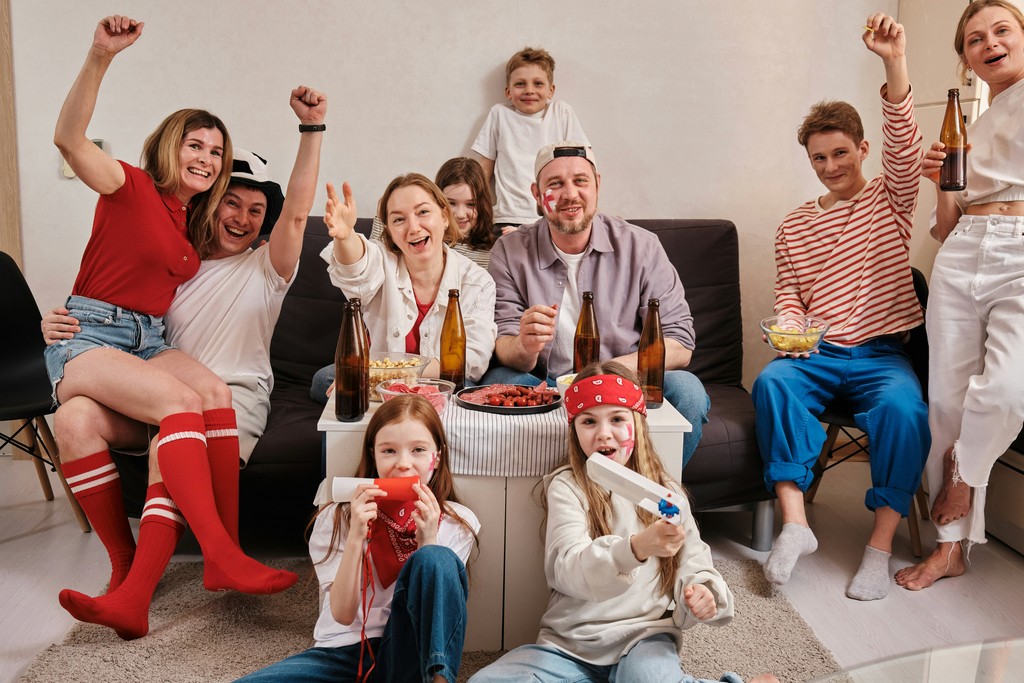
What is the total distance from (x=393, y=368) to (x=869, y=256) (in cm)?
159

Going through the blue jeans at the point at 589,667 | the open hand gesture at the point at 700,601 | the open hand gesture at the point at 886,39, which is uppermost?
the open hand gesture at the point at 886,39

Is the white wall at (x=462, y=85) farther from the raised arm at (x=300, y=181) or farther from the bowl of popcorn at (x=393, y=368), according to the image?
the bowl of popcorn at (x=393, y=368)

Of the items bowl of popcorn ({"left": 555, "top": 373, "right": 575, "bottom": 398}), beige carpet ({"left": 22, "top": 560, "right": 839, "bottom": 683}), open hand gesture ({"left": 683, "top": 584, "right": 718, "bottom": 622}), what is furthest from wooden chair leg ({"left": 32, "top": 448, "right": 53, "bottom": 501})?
open hand gesture ({"left": 683, "top": 584, "right": 718, "bottom": 622})

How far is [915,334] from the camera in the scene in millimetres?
2803

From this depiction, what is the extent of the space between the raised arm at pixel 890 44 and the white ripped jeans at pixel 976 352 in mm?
435

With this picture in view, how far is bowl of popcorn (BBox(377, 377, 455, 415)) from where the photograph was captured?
6.31ft

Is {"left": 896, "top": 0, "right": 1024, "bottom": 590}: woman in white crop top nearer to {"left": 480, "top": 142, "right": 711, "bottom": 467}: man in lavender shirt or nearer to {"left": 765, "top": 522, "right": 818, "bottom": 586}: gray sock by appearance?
{"left": 765, "top": 522, "right": 818, "bottom": 586}: gray sock

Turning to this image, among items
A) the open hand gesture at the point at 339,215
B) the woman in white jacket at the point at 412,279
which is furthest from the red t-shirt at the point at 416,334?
the open hand gesture at the point at 339,215

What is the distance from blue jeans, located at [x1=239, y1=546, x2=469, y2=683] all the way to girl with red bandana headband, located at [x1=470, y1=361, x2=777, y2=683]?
0.29 feet

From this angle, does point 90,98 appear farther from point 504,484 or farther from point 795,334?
point 795,334

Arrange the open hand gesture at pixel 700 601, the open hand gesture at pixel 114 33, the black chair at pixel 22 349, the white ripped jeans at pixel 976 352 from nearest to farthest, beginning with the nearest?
the open hand gesture at pixel 700 601, the open hand gesture at pixel 114 33, the white ripped jeans at pixel 976 352, the black chair at pixel 22 349

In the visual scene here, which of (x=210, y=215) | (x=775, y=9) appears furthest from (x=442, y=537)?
(x=775, y=9)

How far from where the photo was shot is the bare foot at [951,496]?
2.39m

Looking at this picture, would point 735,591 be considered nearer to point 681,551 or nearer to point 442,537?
point 681,551
